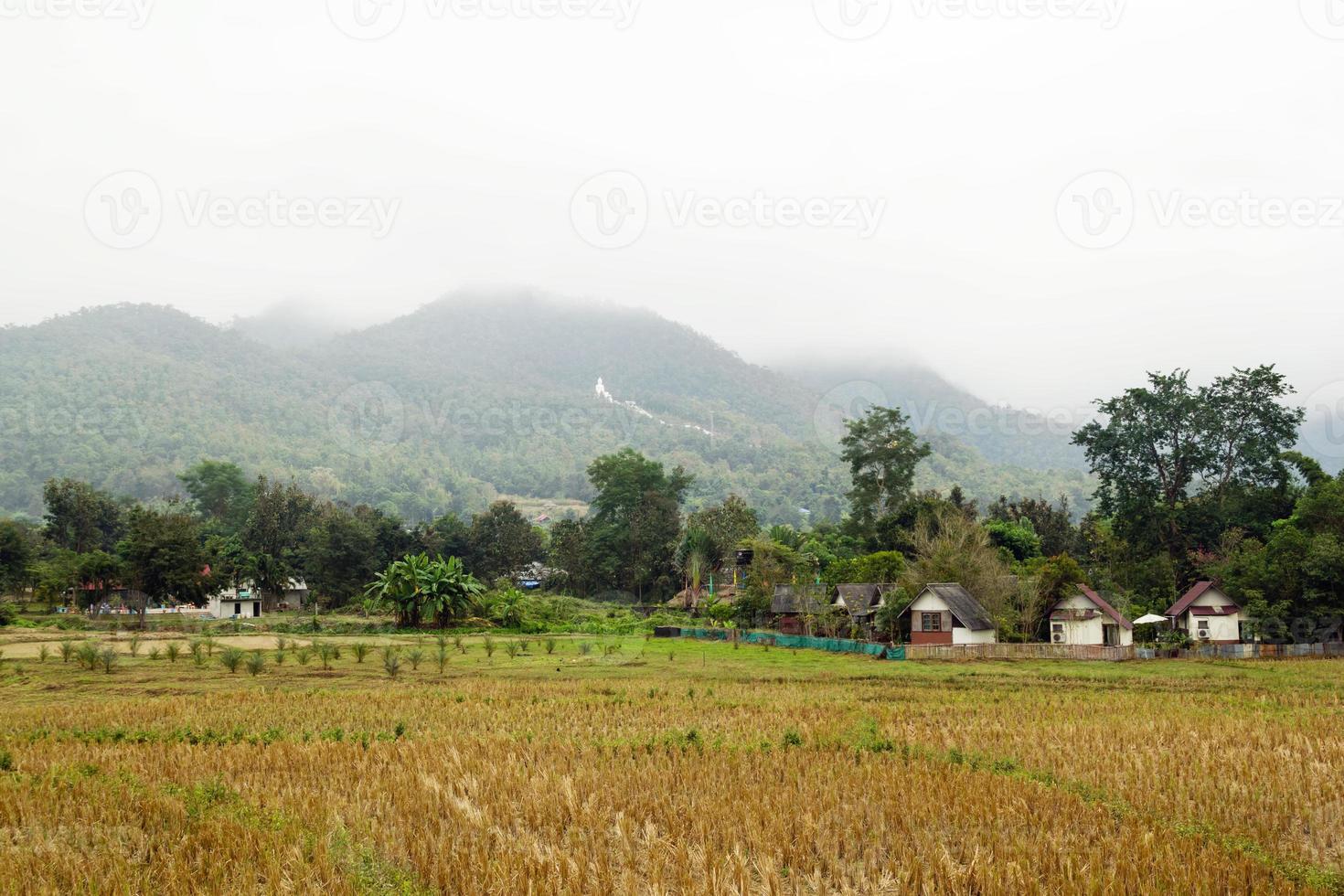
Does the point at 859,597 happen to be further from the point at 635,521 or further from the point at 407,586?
the point at 635,521

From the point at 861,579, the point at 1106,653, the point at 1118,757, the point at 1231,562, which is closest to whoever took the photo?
the point at 1118,757

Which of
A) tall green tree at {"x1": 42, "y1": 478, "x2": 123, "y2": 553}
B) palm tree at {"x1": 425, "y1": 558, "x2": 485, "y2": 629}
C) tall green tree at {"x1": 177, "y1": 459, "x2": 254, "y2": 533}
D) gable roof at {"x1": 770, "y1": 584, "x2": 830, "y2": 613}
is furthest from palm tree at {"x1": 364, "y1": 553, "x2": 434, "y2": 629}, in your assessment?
tall green tree at {"x1": 177, "y1": 459, "x2": 254, "y2": 533}

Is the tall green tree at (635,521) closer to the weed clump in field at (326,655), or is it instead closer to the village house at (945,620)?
the village house at (945,620)

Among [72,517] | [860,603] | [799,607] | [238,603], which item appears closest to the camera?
[860,603]

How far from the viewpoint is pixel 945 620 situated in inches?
1969

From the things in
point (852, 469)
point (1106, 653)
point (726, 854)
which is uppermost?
point (852, 469)

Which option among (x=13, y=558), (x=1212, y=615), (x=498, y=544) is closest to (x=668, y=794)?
(x=1212, y=615)

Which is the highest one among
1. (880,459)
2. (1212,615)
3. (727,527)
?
(880,459)

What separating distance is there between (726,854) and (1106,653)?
1593 inches

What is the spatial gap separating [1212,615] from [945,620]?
2144 centimetres

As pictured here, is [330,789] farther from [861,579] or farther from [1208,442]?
[1208,442]

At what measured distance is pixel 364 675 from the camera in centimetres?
3397

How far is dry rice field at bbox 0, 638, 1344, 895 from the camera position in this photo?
9.63m

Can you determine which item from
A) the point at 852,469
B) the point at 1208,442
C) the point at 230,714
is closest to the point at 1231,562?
the point at 1208,442
